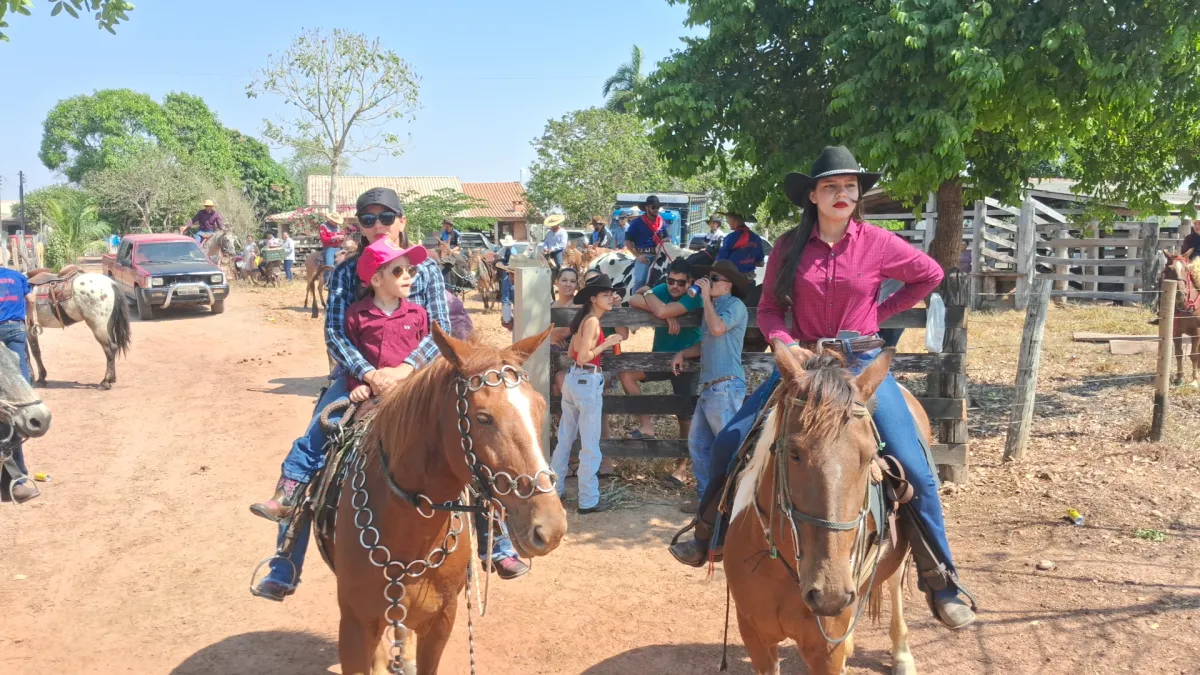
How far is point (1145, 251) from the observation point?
64.1 feet

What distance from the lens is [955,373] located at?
7.53 meters

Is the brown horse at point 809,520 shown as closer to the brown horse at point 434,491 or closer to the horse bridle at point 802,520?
the horse bridle at point 802,520

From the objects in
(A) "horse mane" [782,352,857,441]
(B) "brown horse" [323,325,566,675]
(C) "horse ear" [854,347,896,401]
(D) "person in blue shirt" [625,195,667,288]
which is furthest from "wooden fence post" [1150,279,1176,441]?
(B) "brown horse" [323,325,566,675]

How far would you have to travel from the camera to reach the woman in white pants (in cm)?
729

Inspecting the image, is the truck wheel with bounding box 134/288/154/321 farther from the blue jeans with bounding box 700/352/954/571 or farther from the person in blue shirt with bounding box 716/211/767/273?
the blue jeans with bounding box 700/352/954/571

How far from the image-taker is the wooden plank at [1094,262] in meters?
19.5

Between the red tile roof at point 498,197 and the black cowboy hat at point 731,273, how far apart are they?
5211 cm

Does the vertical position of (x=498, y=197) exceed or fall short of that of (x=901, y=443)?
it exceeds it

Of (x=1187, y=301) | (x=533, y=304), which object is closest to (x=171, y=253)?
(x=533, y=304)

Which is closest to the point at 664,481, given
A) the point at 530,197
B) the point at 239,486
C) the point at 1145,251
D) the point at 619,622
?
the point at 619,622

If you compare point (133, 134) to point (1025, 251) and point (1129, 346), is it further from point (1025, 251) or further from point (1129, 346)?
point (1129, 346)

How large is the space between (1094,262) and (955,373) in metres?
14.9

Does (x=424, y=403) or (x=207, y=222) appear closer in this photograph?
(x=424, y=403)

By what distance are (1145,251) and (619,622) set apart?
1916cm
